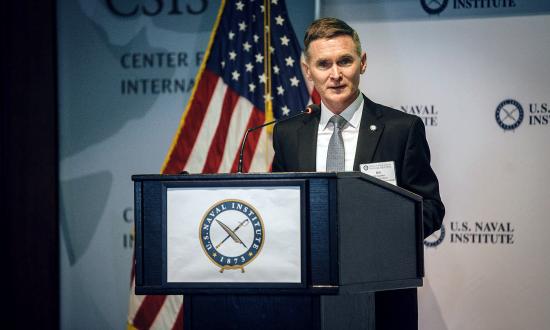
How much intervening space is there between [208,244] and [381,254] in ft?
1.49

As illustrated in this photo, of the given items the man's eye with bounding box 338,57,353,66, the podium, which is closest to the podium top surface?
the podium

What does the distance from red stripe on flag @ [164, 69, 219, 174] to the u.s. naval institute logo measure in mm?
2300

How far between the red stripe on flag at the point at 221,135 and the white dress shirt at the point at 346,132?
1461mm

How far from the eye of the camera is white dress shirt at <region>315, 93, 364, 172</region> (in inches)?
95.3

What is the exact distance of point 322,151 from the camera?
2.46 metres

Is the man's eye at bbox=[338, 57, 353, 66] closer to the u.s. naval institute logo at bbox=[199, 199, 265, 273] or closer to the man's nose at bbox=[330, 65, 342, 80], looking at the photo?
the man's nose at bbox=[330, 65, 342, 80]

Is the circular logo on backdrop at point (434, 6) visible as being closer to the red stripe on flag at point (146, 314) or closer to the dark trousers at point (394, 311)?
the dark trousers at point (394, 311)

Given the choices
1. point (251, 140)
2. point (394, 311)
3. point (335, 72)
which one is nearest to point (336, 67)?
point (335, 72)

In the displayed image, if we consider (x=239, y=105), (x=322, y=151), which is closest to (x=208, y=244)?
(x=322, y=151)

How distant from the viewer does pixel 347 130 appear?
2.46m

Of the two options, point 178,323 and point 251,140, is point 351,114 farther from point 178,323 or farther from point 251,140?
point 178,323

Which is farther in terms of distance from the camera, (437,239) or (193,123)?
(193,123)

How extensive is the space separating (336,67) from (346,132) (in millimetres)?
243

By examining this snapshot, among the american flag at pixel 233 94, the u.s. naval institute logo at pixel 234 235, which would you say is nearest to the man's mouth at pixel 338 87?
the u.s. naval institute logo at pixel 234 235
